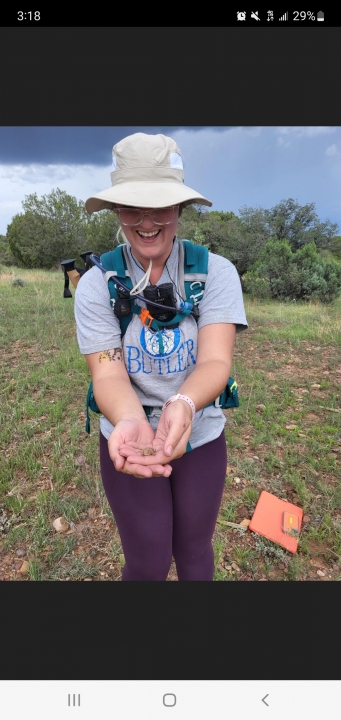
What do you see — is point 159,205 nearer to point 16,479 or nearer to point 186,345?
point 186,345

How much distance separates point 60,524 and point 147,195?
2447 millimetres

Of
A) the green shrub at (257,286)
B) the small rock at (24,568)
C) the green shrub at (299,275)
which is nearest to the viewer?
the small rock at (24,568)

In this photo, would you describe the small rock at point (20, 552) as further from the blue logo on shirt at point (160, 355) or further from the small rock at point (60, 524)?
the blue logo on shirt at point (160, 355)

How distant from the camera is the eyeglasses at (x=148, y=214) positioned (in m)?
1.48

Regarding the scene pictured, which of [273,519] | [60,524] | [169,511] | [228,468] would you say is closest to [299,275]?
[228,468]

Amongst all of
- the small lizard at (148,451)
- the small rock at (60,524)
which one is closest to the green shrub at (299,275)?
the small rock at (60,524)

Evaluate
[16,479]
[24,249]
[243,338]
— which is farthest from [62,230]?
[16,479]

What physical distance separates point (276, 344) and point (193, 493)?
555 centimetres

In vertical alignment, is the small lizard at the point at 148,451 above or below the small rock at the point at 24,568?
above

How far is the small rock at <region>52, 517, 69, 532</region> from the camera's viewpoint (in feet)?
9.16

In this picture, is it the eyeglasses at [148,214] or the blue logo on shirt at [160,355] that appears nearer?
the eyeglasses at [148,214]

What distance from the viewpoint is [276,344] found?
22.3ft

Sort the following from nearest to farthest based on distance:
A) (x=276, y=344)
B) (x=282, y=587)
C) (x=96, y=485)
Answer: (x=282, y=587) < (x=96, y=485) < (x=276, y=344)

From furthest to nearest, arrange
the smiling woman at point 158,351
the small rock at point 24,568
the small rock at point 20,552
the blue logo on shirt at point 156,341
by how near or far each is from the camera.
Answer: the small rock at point 20,552 < the small rock at point 24,568 < the blue logo on shirt at point 156,341 < the smiling woman at point 158,351
